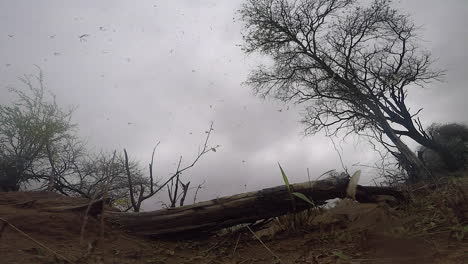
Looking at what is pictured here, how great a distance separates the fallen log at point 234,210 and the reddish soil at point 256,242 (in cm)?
13

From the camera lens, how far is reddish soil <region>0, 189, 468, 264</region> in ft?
5.78

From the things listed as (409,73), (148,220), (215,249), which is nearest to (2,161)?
(148,220)

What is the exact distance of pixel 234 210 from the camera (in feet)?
8.79

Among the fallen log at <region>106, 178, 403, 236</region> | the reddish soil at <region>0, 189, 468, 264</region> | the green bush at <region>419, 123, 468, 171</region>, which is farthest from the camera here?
the green bush at <region>419, 123, 468, 171</region>

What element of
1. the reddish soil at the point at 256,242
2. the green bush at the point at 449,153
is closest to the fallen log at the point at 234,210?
the reddish soil at the point at 256,242

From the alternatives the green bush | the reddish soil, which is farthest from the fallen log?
the green bush

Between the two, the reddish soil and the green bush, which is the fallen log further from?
the green bush

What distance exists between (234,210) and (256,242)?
1.15ft

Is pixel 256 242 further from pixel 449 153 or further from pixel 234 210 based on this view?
pixel 449 153

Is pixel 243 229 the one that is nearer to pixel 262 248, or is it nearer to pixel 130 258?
pixel 262 248

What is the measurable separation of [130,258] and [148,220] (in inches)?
24.2

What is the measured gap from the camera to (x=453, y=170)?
9250mm

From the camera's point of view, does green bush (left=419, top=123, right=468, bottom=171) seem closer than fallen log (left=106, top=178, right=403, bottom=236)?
No

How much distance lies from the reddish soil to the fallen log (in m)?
0.13
